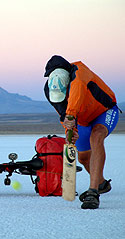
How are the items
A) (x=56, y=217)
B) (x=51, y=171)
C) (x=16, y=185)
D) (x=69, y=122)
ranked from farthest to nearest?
(x=16, y=185) < (x=51, y=171) < (x=69, y=122) < (x=56, y=217)

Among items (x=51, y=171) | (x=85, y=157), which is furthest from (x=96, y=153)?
(x=85, y=157)

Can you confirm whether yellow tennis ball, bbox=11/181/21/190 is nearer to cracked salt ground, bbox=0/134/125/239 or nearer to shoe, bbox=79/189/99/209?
cracked salt ground, bbox=0/134/125/239

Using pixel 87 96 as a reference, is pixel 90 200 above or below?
below

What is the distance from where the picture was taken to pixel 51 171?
420 cm

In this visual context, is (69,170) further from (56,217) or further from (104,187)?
(104,187)

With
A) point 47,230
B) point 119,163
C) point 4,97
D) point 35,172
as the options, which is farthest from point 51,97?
point 4,97

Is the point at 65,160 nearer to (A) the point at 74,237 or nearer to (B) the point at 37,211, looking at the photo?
(B) the point at 37,211

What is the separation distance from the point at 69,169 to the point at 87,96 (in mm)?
625

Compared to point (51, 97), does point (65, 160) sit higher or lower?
lower

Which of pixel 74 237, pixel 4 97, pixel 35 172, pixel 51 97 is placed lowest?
pixel 74 237

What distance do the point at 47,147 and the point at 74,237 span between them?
65.7 inches

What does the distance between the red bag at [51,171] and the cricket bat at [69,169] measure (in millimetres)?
344

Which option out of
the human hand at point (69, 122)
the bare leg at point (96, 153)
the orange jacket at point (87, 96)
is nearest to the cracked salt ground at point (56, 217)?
the bare leg at point (96, 153)

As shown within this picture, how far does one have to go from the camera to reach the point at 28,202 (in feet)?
13.0
